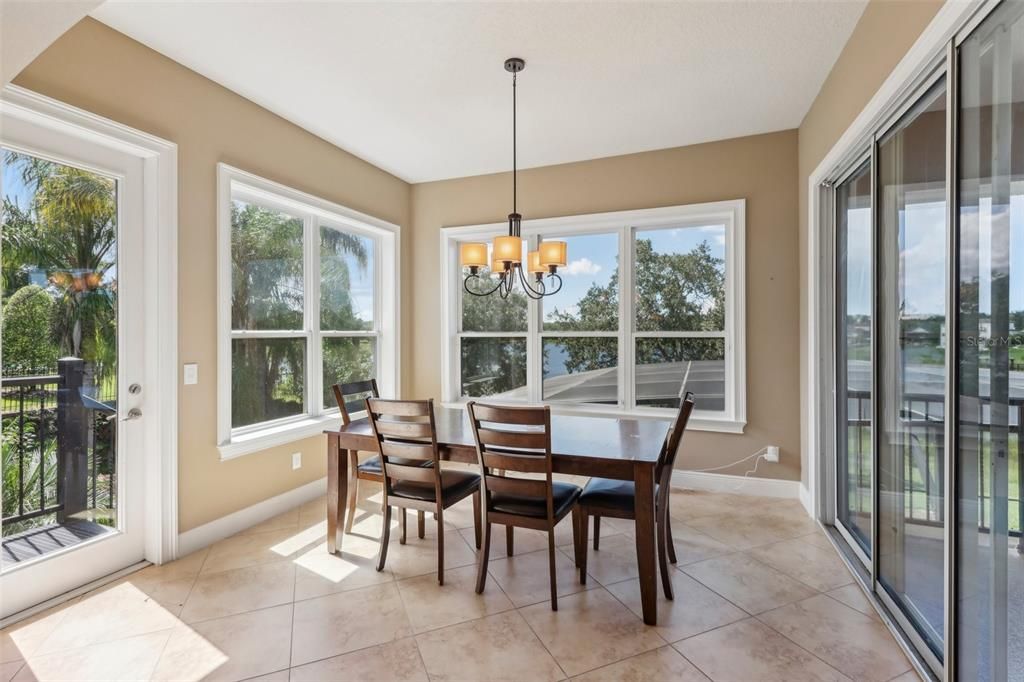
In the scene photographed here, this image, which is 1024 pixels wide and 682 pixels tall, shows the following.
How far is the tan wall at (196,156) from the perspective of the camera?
2.32 metres

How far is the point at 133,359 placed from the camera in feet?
8.48

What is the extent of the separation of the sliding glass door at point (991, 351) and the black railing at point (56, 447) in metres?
3.66

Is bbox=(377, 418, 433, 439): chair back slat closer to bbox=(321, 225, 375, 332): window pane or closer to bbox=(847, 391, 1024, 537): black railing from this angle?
bbox=(321, 225, 375, 332): window pane

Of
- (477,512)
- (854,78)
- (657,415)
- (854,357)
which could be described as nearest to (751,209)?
(854,78)

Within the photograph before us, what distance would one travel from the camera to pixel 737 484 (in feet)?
12.4

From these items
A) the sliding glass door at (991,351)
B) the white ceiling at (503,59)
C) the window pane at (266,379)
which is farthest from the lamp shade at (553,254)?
the window pane at (266,379)

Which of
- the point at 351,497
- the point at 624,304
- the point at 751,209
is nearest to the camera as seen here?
the point at 351,497

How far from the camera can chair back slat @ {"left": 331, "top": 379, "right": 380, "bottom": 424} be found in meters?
2.94

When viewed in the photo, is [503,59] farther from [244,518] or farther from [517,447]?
[244,518]

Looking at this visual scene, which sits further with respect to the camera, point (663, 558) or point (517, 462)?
point (663, 558)

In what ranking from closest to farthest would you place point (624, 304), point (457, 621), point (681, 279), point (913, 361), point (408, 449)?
point (913, 361), point (457, 621), point (408, 449), point (681, 279), point (624, 304)

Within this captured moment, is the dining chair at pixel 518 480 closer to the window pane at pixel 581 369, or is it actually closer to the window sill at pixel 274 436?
the window sill at pixel 274 436

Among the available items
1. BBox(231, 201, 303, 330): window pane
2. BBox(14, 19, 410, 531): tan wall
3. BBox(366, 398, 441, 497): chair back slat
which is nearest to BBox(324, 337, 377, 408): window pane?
BBox(231, 201, 303, 330): window pane

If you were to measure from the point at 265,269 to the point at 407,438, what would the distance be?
73.9 inches
